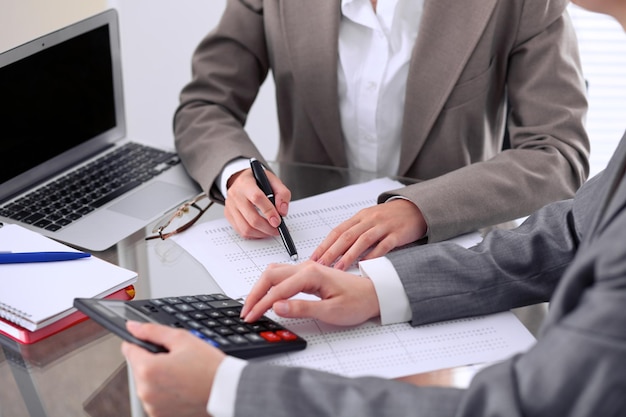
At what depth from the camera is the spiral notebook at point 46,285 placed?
1.13 m

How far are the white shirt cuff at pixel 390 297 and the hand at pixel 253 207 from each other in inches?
10.6

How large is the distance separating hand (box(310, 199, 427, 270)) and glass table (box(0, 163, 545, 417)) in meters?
0.19

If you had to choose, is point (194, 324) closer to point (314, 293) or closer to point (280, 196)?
point (314, 293)

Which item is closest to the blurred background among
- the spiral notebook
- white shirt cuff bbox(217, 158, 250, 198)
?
white shirt cuff bbox(217, 158, 250, 198)

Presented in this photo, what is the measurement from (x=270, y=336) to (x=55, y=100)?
77 centimetres

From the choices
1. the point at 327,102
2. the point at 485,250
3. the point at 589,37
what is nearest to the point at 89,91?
the point at 327,102

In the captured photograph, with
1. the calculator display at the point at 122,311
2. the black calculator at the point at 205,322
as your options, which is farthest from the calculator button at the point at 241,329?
the calculator display at the point at 122,311

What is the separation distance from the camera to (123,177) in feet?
5.33

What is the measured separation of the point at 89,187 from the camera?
1.58m

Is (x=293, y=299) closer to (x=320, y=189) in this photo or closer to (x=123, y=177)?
(x=320, y=189)

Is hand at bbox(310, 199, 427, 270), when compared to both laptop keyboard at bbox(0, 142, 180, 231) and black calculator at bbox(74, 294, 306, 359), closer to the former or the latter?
black calculator at bbox(74, 294, 306, 359)

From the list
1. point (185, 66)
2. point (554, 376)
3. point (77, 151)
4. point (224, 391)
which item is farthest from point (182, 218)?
point (185, 66)

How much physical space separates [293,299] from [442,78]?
0.70 meters

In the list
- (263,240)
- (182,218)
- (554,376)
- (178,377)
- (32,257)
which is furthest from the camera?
(182,218)
